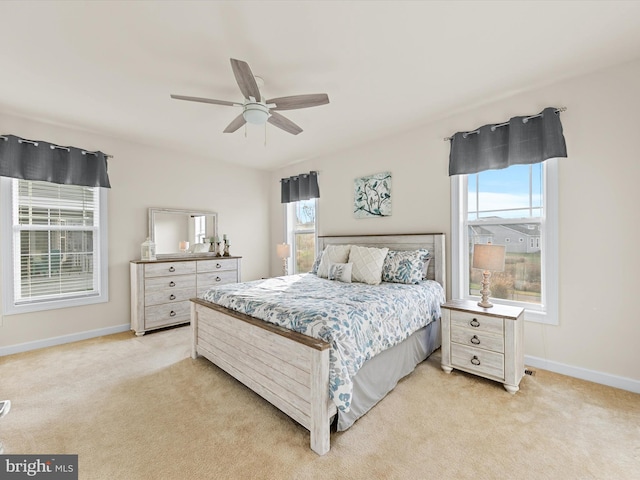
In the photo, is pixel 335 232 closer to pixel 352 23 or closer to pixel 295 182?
pixel 295 182

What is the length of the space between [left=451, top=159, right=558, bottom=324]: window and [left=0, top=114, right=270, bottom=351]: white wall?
3.50 metres

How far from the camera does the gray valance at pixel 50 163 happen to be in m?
2.98

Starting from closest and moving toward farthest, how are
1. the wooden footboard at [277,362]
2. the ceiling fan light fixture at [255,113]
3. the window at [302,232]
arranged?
1. the wooden footboard at [277,362]
2. the ceiling fan light fixture at [255,113]
3. the window at [302,232]

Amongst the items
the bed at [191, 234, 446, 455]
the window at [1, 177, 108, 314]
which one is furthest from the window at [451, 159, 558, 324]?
the window at [1, 177, 108, 314]

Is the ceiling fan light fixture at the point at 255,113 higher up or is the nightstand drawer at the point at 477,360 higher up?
the ceiling fan light fixture at the point at 255,113

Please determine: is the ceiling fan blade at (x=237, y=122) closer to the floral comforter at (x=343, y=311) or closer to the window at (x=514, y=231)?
the floral comforter at (x=343, y=311)

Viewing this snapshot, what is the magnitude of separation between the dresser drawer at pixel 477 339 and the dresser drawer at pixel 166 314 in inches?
134

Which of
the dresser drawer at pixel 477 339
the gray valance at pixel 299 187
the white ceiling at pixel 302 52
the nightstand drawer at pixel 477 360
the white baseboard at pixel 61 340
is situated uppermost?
the white ceiling at pixel 302 52

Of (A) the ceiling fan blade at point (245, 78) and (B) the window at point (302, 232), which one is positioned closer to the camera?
(A) the ceiling fan blade at point (245, 78)

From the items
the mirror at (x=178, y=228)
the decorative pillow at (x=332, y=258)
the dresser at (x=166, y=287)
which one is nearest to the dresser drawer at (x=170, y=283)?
the dresser at (x=166, y=287)

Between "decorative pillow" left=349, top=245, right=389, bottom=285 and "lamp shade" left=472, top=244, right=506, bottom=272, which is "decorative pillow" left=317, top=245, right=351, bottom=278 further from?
"lamp shade" left=472, top=244, right=506, bottom=272

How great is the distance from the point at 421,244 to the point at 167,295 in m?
3.35

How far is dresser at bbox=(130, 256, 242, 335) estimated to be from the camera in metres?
3.57

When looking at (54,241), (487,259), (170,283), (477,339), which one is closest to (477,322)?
(477,339)
